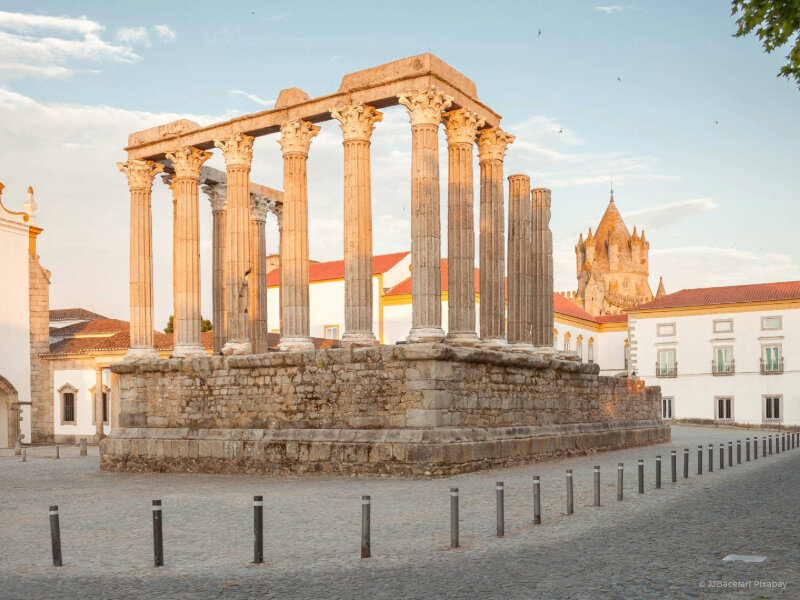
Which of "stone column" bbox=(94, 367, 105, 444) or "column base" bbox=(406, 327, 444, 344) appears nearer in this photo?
"column base" bbox=(406, 327, 444, 344)

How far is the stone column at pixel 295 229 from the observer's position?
21.3 metres

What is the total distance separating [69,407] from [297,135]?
90.5ft

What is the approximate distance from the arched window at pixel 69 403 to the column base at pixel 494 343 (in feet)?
93.4

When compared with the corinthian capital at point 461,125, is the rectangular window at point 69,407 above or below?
below

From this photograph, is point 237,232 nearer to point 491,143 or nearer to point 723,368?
point 491,143

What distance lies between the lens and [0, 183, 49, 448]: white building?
39.9 metres

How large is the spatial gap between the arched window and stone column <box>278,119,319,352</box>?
84.8 ft

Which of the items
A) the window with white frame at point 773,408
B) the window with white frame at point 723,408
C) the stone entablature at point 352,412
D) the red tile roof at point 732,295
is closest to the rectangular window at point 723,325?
the red tile roof at point 732,295

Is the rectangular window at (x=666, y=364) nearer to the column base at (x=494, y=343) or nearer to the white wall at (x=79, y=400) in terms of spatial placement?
the white wall at (x=79, y=400)

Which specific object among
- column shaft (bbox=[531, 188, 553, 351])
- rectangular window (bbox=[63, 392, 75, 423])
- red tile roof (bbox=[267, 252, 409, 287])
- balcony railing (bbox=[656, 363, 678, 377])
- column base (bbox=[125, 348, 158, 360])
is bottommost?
rectangular window (bbox=[63, 392, 75, 423])

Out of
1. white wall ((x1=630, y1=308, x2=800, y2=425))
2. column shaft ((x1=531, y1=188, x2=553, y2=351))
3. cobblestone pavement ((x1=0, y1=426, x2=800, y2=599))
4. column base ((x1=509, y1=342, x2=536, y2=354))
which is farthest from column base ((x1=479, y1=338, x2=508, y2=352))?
white wall ((x1=630, y1=308, x2=800, y2=425))

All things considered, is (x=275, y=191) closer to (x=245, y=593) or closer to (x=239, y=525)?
(x=239, y=525)

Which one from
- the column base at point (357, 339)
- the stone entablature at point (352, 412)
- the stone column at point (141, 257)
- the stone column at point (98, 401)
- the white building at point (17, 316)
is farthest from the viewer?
the stone column at point (98, 401)

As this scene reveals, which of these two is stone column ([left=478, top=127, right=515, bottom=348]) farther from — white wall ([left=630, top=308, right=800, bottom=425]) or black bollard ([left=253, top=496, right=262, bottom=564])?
white wall ([left=630, top=308, right=800, bottom=425])
